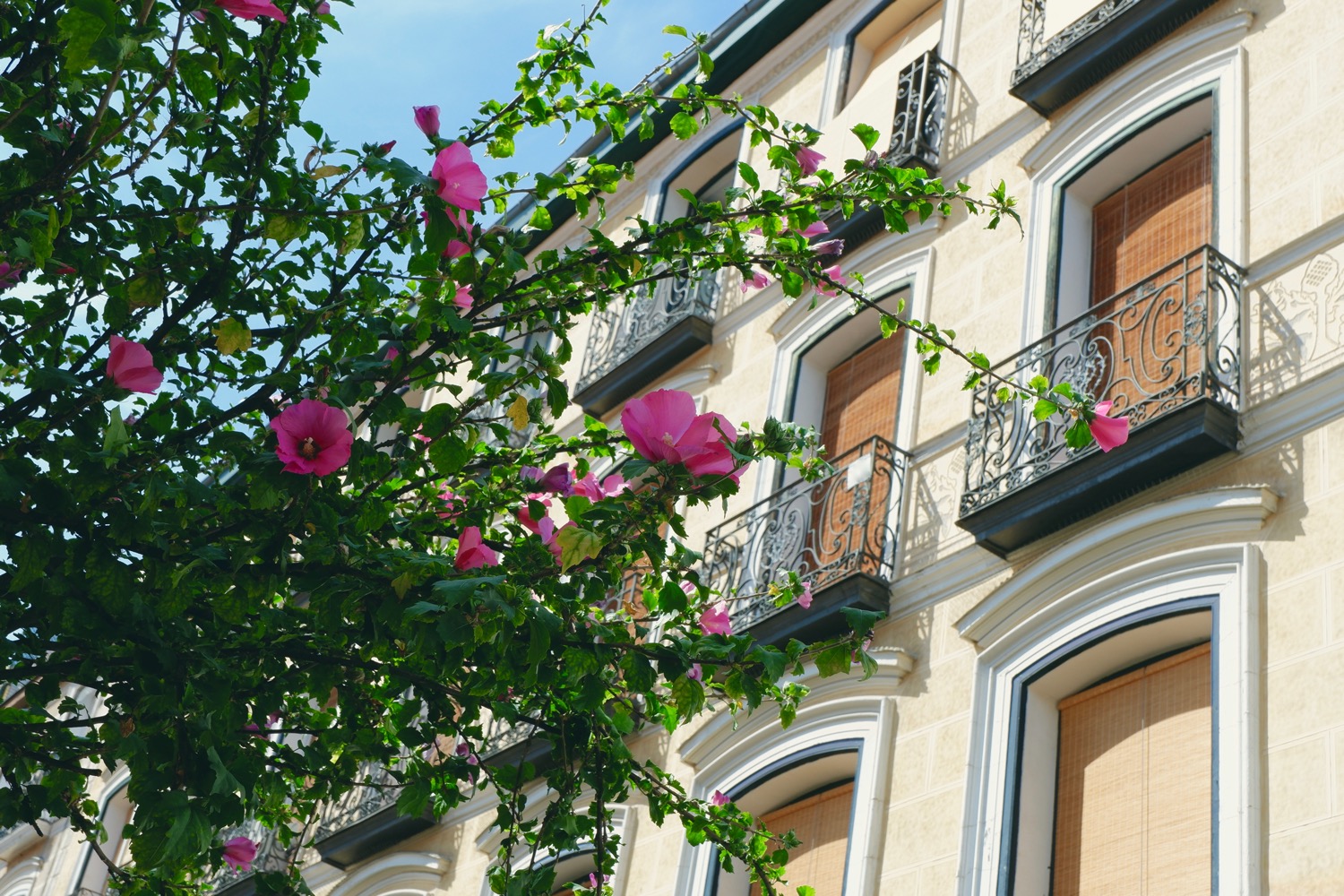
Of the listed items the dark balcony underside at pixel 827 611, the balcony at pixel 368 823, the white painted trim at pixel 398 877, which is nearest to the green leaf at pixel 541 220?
the dark balcony underside at pixel 827 611

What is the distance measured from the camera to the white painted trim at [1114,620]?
22.0ft

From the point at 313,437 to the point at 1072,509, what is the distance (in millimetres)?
5416

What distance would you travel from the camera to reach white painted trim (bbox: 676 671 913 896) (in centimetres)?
866

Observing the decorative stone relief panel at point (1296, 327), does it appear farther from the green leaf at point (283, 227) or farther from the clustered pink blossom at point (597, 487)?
the green leaf at point (283, 227)

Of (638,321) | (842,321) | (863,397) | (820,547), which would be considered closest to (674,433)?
(820,547)

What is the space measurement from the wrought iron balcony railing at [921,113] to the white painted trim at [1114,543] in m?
4.25

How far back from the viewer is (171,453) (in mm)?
4469

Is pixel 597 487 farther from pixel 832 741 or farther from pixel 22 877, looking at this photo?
pixel 22 877

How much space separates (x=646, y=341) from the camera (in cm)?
1423

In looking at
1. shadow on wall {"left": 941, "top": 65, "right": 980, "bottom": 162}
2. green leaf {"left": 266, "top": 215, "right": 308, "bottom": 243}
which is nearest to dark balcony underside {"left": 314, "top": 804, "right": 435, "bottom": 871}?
shadow on wall {"left": 941, "top": 65, "right": 980, "bottom": 162}

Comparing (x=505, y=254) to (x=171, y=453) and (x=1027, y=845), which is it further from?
(x=1027, y=845)

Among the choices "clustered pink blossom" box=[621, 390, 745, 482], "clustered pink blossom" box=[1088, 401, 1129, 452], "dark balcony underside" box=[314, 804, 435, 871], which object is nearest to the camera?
"clustered pink blossom" box=[621, 390, 745, 482]

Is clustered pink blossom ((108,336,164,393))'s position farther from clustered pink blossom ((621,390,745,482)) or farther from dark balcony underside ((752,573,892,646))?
dark balcony underside ((752,573,892,646))

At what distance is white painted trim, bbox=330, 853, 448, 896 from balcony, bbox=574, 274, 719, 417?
408 cm
